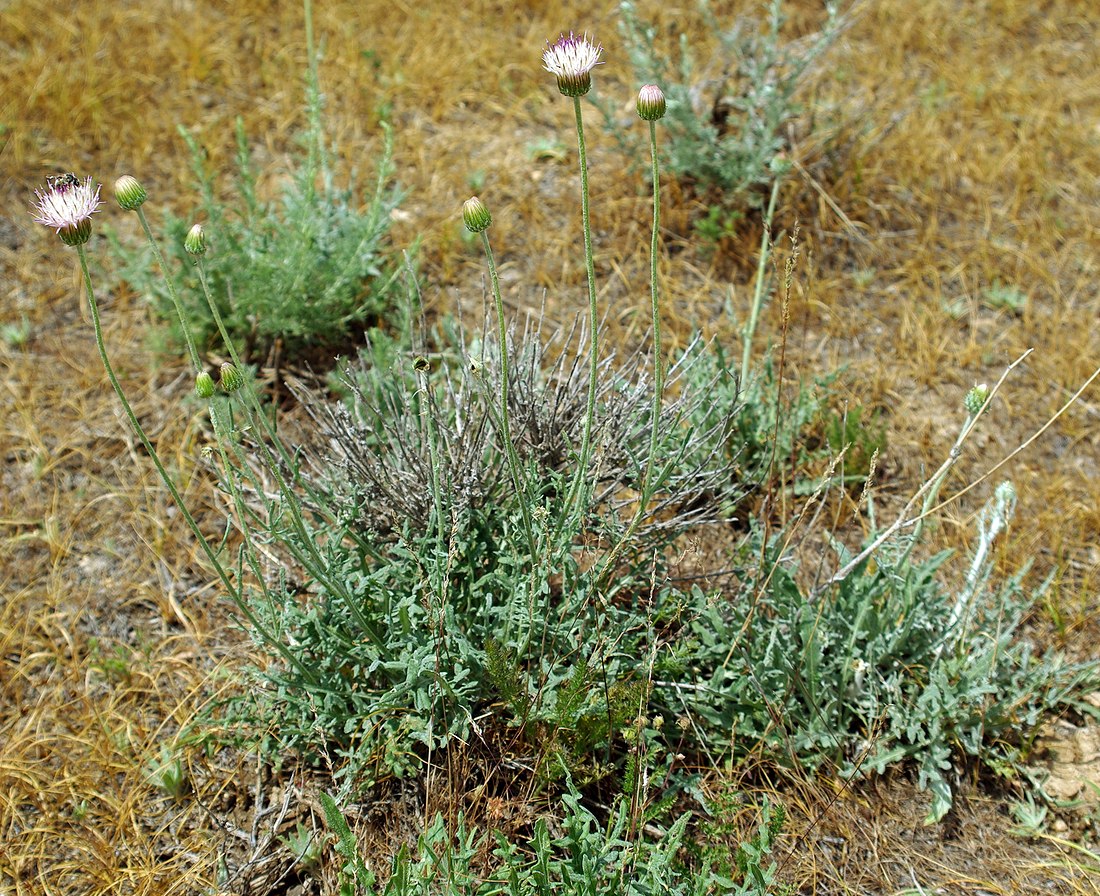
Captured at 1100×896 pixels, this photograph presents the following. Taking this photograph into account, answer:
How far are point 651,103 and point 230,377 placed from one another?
89 centimetres

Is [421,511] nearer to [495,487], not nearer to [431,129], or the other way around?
[495,487]

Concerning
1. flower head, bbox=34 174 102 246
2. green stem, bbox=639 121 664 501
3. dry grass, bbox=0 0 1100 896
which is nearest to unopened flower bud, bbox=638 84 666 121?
green stem, bbox=639 121 664 501

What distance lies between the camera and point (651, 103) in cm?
163

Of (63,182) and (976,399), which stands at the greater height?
(63,182)

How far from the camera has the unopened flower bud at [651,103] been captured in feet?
5.33

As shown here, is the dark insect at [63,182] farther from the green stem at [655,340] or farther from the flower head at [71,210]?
the green stem at [655,340]

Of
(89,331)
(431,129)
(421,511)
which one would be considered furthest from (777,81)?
(89,331)

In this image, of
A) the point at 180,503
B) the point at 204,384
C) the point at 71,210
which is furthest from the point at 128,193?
the point at 180,503

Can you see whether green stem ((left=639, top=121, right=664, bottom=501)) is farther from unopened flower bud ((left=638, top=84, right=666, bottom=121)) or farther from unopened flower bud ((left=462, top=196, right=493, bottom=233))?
unopened flower bud ((left=462, top=196, right=493, bottom=233))

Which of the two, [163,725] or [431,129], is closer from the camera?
[163,725]

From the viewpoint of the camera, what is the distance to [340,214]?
3.24 metres

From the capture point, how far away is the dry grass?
2.22 meters

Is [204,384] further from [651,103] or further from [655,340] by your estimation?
[651,103]

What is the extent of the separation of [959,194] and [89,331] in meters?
3.30
